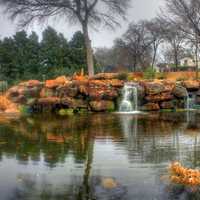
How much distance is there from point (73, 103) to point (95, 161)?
42.9 feet

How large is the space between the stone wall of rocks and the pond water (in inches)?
324

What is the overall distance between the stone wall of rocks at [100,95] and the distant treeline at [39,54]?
16289 mm

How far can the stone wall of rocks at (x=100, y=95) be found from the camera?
21.0m

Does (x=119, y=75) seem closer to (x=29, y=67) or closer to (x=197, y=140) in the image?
(x=197, y=140)

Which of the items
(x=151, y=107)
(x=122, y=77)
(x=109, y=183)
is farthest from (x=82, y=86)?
(x=109, y=183)

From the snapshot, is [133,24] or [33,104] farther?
[133,24]

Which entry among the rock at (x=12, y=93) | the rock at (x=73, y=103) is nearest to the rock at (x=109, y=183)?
the rock at (x=73, y=103)

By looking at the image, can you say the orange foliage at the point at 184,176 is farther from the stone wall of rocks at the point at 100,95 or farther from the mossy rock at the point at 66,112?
the stone wall of rocks at the point at 100,95

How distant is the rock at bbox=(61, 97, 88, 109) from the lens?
20.8 meters

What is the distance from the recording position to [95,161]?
7918mm

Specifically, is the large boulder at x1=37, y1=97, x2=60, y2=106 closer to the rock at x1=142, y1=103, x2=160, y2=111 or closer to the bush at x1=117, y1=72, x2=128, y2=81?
the bush at x1=117, y1=72, x2=128, y2=81

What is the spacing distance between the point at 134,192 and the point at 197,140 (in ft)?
15.2

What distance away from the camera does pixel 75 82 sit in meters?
21.6

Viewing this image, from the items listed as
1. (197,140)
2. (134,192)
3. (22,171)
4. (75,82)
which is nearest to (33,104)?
(75,82)
